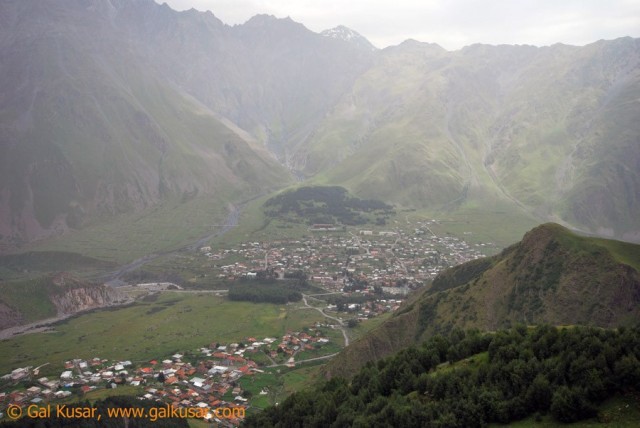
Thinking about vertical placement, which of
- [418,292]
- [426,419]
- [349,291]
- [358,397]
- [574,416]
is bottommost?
[349,291]

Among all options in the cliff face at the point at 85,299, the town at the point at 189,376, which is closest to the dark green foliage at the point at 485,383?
the town at the point at 189,376

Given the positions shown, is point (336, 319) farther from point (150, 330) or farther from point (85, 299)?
point (85, 299)

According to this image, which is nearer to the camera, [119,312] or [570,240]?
[570,240]

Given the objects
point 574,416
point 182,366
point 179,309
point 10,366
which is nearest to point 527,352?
point 574,416

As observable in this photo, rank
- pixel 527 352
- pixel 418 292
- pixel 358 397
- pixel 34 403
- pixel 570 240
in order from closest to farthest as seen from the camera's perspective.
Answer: pixel 527 352
pixel 358 397
pixel 570 240
pixel 34 403
pixel 418 292

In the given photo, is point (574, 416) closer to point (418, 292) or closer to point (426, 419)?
point (426, 419)

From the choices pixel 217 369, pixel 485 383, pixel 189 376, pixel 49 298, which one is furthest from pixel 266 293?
pixel 485 383
